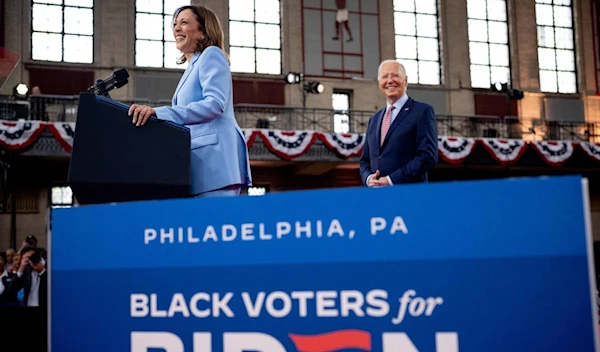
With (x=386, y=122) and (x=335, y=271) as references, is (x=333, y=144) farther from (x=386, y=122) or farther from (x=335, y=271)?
(x=335, y=271)

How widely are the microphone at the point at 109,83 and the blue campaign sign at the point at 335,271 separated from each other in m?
0.72

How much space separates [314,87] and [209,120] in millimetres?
14792

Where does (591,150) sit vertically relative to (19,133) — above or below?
below

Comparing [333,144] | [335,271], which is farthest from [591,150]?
[335,271]

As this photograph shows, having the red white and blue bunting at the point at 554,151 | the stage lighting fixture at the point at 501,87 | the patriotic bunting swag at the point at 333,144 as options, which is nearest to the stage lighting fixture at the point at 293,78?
the patriotic bunting swag at the point at 333,144

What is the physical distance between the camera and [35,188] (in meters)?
15.9

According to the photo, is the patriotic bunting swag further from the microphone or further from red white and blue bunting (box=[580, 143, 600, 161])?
the microphone

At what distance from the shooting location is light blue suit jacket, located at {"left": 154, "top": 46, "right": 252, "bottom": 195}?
1.96 meters

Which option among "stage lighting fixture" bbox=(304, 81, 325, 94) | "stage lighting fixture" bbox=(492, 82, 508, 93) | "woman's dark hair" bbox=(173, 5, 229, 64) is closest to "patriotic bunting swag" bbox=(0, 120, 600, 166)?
"stage lighting fixture" bbox=(492, 82, 508, 93)

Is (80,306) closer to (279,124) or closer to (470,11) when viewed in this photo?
(279,124)

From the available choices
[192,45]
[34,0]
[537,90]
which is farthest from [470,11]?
[192,45]

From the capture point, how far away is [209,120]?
2.03m

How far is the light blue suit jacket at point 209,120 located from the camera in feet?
6.45

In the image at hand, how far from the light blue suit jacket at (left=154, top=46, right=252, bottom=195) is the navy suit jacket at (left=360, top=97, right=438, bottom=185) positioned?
31.1 inches
